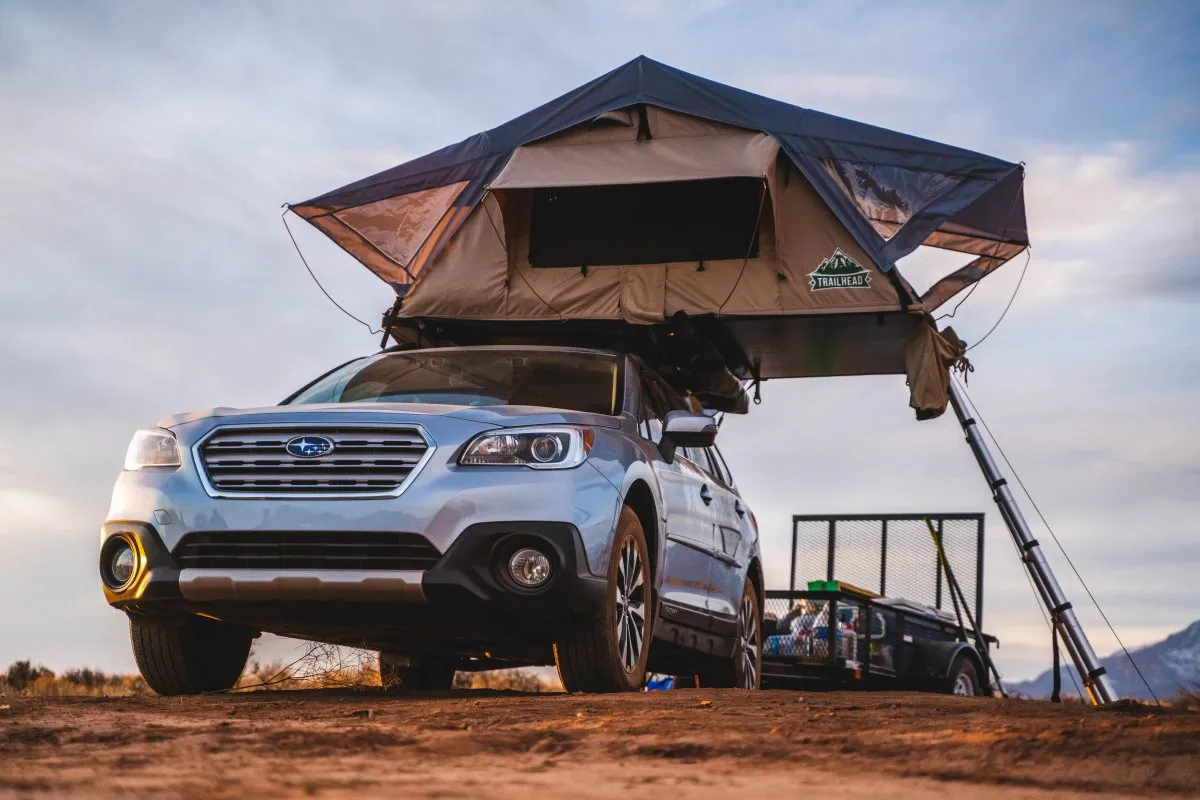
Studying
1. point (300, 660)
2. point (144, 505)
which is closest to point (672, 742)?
point (144, 505)

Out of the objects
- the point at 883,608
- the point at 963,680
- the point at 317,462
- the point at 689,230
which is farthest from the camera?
the point at 963,680

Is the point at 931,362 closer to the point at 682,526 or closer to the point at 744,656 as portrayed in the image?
the point at 744,656

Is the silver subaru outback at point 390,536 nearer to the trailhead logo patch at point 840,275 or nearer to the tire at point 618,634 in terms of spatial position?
the tire at point 618,634

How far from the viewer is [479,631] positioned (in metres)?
6.77

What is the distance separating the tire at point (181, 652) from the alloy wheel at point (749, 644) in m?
3.57

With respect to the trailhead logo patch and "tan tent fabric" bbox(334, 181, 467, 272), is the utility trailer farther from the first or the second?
"tan tent fabric" bbox(334, 181, 467, 272)

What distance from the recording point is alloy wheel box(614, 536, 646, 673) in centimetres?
706

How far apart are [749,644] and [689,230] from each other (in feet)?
10.2

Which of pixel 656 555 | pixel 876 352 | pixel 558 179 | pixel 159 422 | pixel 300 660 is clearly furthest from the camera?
pixel 876 352

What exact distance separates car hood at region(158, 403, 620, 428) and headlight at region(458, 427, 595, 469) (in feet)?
0.22

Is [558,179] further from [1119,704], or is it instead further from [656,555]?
[1119,704]

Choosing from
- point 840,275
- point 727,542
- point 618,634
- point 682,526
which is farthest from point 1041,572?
point 618,634

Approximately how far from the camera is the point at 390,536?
21.1ft

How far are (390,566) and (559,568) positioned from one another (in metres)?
0.70
